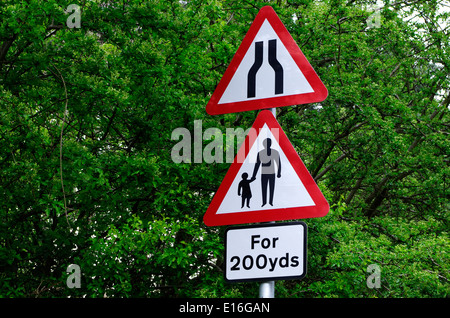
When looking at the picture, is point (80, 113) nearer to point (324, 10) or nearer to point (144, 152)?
point (144, 152)

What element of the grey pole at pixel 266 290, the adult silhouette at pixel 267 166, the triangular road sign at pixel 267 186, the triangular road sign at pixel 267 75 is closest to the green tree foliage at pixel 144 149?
the triangular road sign at pixel 267 75

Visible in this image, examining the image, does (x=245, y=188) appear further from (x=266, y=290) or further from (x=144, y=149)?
(x=144, y=149)

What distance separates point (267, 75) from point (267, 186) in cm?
62

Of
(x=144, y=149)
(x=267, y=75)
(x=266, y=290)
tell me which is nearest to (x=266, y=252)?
(x=266, y=290)

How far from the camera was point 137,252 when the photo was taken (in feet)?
24.6

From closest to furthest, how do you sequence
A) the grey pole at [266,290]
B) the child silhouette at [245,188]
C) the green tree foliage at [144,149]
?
the grey pole at [266,290] → the child silhouette at [245,188] → the green tree foliage at [144,149]

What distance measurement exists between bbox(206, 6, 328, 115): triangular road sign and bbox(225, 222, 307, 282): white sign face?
679mm

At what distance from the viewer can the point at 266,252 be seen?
2.78 m

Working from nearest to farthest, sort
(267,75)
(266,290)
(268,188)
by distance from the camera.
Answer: (266,290) → (268,188) → (267,75)

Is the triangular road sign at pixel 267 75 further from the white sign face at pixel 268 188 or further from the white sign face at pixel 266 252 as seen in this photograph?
the white sign face at pixel 266 252

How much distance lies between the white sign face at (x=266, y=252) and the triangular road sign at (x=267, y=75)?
0.68 m

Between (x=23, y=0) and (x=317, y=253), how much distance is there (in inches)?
214

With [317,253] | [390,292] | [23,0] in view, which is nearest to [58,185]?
[23,0]

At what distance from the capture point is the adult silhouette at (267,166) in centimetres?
292
